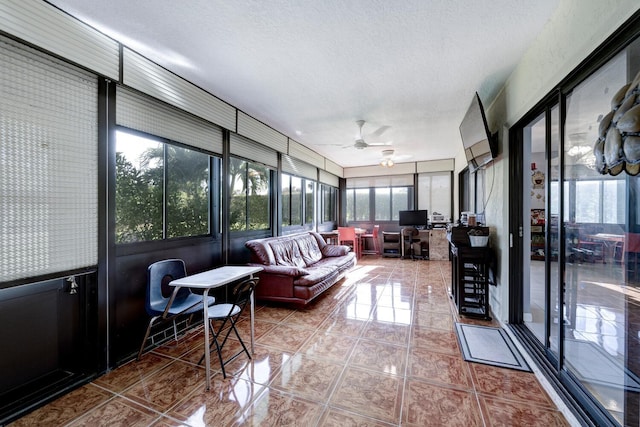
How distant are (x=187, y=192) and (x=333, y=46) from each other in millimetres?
2242

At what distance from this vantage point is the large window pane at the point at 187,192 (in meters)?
2.82

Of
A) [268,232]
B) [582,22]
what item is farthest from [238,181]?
[582,22]

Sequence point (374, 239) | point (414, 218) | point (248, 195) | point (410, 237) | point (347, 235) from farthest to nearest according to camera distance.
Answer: point (374, 239) → point (414, 218) → point (410, 237) → point (347, 235) → point (248, 195)

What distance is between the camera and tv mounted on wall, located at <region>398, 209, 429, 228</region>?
7180mm

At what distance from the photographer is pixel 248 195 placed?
4031mm

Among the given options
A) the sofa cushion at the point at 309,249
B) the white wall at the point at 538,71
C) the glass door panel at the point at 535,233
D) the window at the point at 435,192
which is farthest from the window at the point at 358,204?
the white wall at the point at 538,71

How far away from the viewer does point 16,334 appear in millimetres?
1696

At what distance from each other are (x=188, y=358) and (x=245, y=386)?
75cm

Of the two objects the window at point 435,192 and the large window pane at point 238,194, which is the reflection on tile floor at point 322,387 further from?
the window at point 435,192

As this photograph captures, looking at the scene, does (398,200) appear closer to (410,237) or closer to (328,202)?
(410,237)

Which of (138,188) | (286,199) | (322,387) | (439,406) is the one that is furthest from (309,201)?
(439,406)

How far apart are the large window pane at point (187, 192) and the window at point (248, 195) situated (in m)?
0.41

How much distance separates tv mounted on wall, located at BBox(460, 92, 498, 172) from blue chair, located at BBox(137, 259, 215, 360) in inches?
129

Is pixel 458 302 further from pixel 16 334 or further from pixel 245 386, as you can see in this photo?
pixel 16 334
